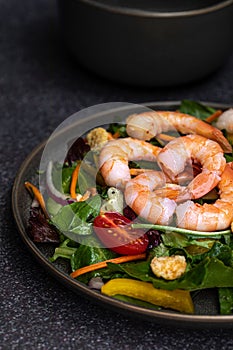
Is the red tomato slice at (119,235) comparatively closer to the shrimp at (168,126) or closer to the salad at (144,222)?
the salad at (144,222)

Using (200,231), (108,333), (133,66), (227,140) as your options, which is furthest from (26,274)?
(133,66)

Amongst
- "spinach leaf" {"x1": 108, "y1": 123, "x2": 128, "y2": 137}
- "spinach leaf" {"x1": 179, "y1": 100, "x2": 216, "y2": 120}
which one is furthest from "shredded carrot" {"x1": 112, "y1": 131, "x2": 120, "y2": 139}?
"spinach leaf" {"x1": 179, "y1": 100, "x2": 216, "y2": 120}

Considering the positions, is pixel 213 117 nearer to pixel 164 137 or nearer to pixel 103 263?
pixel 164 137

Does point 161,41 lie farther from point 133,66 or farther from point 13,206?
point 13,206

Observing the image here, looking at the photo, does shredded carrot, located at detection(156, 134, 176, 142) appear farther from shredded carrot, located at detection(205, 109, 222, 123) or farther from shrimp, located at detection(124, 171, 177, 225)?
shrimp, located at detection(124, 171, 177, 225)

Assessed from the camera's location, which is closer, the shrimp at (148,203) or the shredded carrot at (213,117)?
the shrimp at (148,203)

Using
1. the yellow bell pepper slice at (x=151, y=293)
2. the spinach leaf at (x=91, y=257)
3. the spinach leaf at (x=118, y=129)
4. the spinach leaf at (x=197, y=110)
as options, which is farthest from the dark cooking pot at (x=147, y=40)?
the yellow bell pepper slice at (x=151, y=293)

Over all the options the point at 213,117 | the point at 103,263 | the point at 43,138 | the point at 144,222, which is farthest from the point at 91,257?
the point at 43,138
